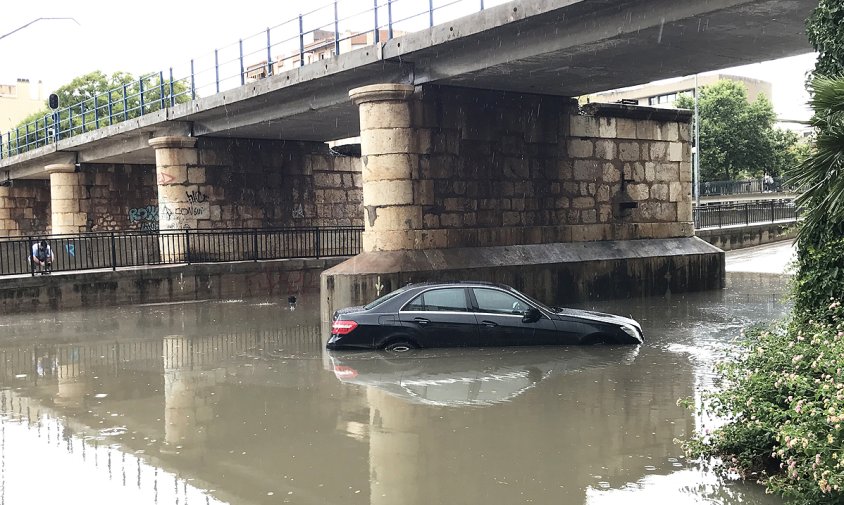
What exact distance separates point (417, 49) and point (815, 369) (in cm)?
1163

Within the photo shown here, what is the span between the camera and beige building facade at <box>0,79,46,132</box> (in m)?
91.5

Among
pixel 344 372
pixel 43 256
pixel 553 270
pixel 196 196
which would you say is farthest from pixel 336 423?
pixel 196 196

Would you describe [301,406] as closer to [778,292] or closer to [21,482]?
[21,482]

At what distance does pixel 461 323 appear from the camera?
12773 millimetres

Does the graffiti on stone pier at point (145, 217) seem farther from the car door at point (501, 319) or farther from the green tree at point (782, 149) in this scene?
the green tree at point (782, 149)

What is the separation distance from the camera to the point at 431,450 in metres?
7.41

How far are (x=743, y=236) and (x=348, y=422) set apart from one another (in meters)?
32.7

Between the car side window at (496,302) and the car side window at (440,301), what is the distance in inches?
9.4

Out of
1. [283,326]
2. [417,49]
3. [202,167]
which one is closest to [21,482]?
[283,326]

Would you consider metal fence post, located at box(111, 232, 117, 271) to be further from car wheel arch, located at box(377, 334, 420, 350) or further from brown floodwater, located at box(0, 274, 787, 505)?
car wheel arch, located at box(377, 334, 420, 350)

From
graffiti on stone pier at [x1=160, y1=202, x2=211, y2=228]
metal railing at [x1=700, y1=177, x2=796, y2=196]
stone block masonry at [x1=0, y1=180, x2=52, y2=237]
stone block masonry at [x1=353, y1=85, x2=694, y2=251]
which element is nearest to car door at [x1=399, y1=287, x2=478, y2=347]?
stone block masonry at [x1=353, y1=85, x2=694, y2=251]

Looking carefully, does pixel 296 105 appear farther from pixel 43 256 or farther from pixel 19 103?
pixel 19 103

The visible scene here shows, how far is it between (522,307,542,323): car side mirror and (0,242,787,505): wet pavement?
0.50 meters

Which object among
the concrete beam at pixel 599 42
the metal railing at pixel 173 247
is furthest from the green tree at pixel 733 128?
the concrete beam at pixel 599 42
